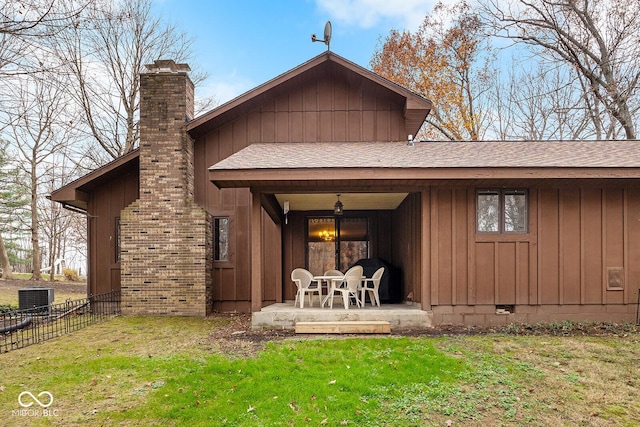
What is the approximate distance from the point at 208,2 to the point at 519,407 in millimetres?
24685

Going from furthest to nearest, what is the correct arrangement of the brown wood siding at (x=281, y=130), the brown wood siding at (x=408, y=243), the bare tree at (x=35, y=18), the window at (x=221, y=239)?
the window at (x=221, y=239) < the brown wood siding at (x=281, y=130) < the brown wood siding at (x=408, y=243) < the bare tree at (x=35, y=18)

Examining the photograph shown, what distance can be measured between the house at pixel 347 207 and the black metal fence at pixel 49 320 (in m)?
0.45

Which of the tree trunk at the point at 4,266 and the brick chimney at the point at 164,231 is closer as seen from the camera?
the brick chimney at the point at 164,231

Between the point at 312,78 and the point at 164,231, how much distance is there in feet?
16.1

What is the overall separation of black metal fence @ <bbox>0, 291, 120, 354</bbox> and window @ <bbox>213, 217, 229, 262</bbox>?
102 inches

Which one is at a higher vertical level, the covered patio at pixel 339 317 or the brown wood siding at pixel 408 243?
the brown wood siding at pixel 408 243

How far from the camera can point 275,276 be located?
1055 cm

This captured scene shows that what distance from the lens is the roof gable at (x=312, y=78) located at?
33.2ft

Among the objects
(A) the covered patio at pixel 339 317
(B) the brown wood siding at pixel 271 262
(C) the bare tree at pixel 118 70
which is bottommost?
(A) the covered patio at pixel 339 317

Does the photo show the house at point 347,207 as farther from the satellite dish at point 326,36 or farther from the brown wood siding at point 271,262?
the satellite dish at point 326,36

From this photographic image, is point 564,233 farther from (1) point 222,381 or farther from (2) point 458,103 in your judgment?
(2) point 458,103

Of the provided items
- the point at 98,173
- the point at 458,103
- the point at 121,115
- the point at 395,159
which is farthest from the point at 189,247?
the point at 458,103

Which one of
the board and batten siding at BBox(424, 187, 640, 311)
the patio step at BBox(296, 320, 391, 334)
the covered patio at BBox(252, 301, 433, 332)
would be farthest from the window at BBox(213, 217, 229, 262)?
the board and batten siding at BBox(424, 187, 640, 311)

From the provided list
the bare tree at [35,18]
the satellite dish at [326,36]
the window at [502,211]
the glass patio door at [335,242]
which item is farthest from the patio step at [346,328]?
the satellite dish at [326,36]
